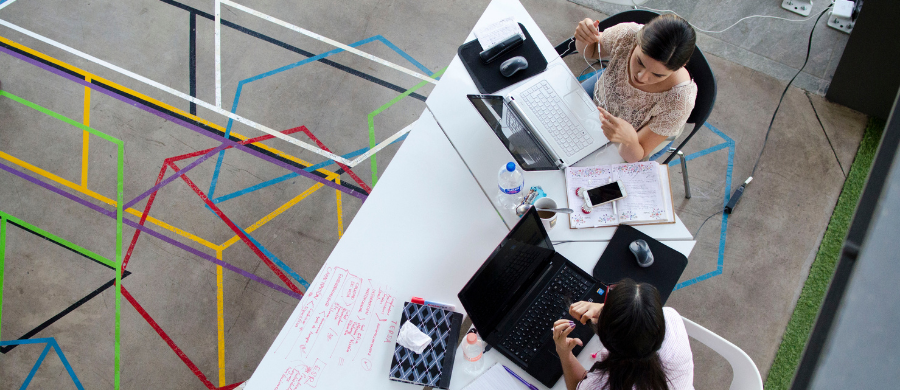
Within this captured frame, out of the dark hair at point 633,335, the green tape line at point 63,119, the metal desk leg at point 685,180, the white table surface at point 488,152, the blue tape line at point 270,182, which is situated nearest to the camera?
the dark hair at point 633,335

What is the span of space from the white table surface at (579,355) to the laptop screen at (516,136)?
1.09 feet

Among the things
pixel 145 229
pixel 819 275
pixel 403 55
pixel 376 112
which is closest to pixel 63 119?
pixel 145 229

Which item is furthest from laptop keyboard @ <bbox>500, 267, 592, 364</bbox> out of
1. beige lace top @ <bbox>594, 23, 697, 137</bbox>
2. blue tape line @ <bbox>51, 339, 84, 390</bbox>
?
blue tape line @ <bbox>51, 339, 84, 390</bbox>

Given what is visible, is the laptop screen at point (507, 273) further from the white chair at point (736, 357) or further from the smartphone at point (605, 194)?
the white chair at point (736, 357)

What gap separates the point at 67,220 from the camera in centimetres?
308

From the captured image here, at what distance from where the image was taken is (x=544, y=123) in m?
2.12

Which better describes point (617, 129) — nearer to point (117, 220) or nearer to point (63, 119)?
point (117, 220)

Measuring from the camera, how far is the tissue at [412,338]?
1868 millimetres

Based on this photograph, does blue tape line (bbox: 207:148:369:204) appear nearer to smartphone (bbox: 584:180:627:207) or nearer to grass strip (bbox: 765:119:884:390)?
smartphone (bbox: 584:180:627:207)

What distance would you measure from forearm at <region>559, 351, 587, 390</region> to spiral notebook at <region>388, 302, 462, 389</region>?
39 cm

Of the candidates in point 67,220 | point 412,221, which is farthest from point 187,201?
point 412,221

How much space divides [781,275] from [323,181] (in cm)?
256

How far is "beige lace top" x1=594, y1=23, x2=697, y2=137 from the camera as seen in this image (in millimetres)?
2037

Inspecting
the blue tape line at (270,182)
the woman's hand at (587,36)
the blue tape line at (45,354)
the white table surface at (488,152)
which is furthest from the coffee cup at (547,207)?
the blue tape line at (45,354)
